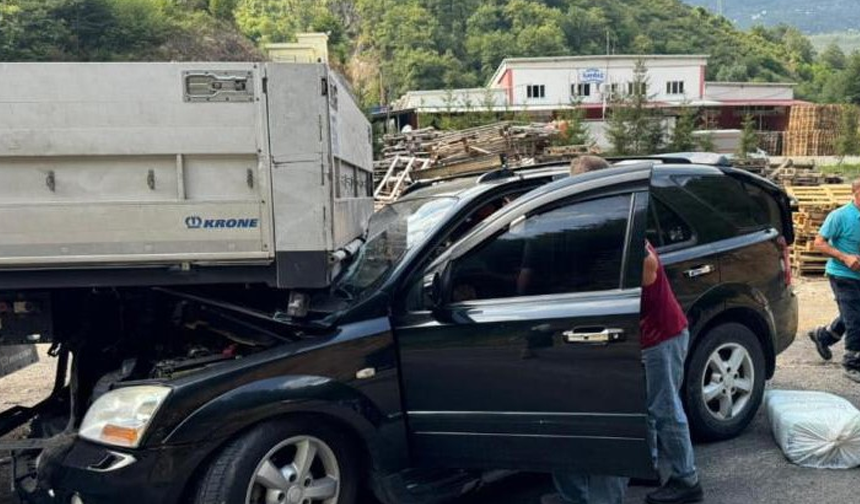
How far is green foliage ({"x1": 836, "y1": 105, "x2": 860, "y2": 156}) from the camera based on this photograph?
148 feet

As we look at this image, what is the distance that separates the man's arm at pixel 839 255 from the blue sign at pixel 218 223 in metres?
4.83

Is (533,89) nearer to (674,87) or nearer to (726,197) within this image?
(674,87)

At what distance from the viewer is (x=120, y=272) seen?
3.18 metres

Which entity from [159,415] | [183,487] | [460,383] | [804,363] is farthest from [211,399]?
[804,363]

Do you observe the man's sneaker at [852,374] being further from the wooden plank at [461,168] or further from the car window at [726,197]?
the wooden plank at [461,168]

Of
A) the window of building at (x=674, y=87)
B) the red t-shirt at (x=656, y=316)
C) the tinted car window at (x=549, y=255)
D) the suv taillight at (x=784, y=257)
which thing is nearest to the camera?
the tinted car window at (x=549, y=255)

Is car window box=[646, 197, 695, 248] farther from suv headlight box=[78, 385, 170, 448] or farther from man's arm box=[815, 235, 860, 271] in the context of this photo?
suv headlight box=[78, 385, 170, 448]

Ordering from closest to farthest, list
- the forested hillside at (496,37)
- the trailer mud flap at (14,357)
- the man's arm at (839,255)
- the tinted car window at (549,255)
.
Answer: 1. the tinted car window at (549,255)
2. the trailer mud flap at (14,357)
3. the man's arm at (839,255)
4. the forested hillside at (496,37)

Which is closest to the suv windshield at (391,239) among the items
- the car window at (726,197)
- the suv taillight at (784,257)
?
the car window at (726,197)

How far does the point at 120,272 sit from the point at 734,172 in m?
4.09

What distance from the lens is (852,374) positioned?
19.3 ft

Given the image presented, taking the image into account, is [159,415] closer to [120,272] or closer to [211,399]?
[211,399]

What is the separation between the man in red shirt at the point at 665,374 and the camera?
3539 mm

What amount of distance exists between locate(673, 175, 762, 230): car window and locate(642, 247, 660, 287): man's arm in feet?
4.68
